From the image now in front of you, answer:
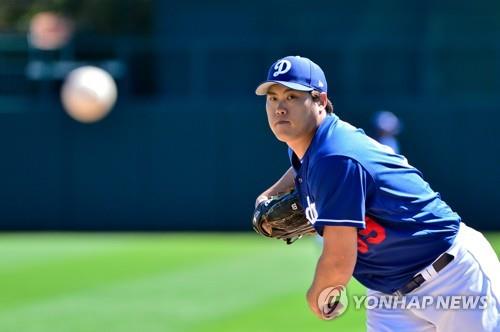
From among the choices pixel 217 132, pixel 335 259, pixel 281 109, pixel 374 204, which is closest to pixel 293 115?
pixel 281 109

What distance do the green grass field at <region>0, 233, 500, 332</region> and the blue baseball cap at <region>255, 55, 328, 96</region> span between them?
13.8 ft

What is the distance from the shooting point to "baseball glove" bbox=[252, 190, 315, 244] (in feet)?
16.2

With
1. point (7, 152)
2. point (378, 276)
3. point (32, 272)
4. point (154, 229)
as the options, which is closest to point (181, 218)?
point (154, 229)

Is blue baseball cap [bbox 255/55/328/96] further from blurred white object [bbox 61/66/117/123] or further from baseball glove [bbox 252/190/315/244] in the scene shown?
blurred white object [bbox 61/66/117/123]

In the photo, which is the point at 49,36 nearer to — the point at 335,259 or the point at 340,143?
the point at 340,143

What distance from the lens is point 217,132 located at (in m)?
18.1

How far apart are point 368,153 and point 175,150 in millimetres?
14110

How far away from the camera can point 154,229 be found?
1828 cm

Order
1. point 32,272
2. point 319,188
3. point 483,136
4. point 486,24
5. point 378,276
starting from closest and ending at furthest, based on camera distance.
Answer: point 319,188 < point 378,276 < point 32,272 < point 483,136 < point 486,24

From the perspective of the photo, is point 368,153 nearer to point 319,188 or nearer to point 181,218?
point 319,188

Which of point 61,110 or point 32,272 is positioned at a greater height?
point 61,110

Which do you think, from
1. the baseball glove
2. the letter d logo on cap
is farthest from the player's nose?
the baseball glove

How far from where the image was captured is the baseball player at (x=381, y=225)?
414 centimetres

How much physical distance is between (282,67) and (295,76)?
0.07 meters
